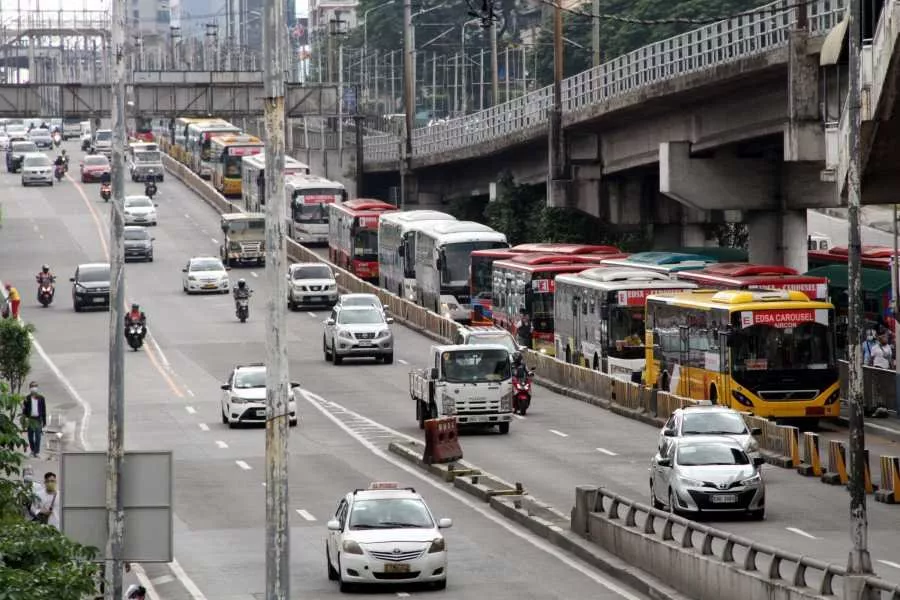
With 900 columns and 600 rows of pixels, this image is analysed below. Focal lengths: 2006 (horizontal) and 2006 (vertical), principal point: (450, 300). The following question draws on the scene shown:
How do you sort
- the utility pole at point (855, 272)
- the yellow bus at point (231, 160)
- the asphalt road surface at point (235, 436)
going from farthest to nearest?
the yellow bus at point (231, 160)
the asphalt road surface at point (235, 436)
the utility pole at point (855, 272)

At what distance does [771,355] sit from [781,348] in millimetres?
268

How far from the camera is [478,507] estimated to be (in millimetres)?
34875

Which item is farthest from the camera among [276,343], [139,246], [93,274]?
[139,246]

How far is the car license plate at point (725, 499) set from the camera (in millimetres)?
31734

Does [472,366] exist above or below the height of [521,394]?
above

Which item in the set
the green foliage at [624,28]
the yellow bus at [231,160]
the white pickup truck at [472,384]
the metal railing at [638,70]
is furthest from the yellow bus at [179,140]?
the white pickup truck at [472,384]

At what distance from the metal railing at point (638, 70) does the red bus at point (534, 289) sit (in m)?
6.14

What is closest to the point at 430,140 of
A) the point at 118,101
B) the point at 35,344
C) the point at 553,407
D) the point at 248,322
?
the point at 248,322

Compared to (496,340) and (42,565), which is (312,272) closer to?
(496,340)

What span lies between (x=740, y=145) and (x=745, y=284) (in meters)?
12.3

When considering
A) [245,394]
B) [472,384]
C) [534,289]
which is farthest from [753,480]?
[534,289]

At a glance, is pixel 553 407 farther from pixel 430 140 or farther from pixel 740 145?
pixel 430 140

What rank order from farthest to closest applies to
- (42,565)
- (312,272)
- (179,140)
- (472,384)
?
(179,140) → (312,272) → (472,384) → (42,565)

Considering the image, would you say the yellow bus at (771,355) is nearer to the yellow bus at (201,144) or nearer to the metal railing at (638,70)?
the metal railing at (638,70)
